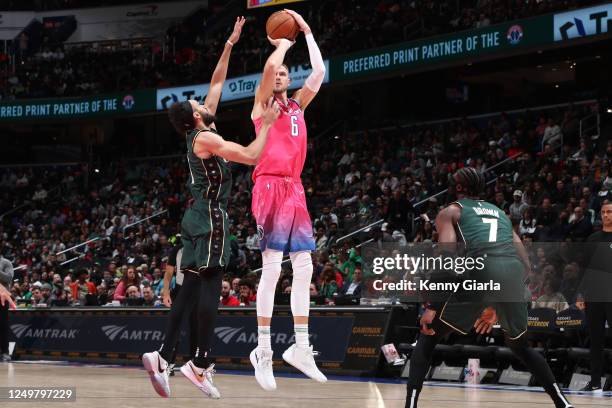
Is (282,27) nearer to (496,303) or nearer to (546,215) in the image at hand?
(496,303)

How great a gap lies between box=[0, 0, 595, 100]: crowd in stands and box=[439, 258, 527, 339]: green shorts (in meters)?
15.6

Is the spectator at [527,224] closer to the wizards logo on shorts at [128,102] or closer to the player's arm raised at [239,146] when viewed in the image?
the player's arm raised at [239,146]

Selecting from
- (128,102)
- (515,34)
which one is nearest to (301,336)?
(515,34)

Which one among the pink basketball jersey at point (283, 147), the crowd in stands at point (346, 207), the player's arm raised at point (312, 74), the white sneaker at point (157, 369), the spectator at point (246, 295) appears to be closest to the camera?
the white sneaker at point (157, 369)

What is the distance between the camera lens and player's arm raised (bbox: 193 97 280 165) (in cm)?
653

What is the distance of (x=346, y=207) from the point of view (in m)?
22.6

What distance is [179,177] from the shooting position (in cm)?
3131

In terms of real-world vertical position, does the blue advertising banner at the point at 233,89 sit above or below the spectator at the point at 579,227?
above

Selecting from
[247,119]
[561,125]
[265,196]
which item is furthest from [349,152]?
[265,196]

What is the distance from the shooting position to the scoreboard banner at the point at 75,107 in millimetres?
32938

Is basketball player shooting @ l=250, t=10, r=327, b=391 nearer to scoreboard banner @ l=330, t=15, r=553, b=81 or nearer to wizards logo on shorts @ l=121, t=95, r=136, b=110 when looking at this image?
scoreboard banner @ l=330, t=15, r=553, b=81

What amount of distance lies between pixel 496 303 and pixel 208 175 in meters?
2.42

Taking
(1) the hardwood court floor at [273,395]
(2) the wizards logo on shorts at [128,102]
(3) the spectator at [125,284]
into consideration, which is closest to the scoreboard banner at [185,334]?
(3) the spectator at [125,284]

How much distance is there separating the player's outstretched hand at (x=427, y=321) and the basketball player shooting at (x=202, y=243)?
1633mm
